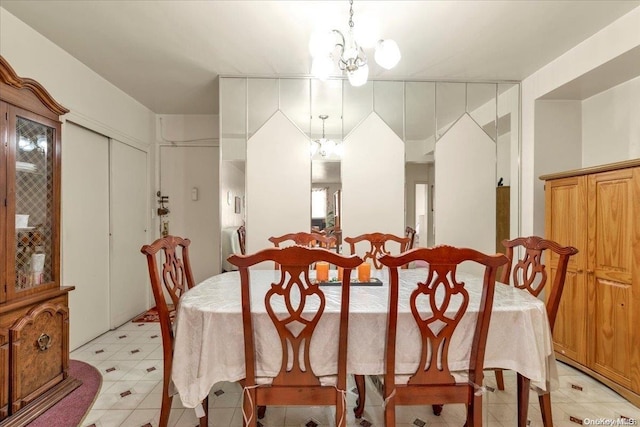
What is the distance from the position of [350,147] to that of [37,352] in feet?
9.33

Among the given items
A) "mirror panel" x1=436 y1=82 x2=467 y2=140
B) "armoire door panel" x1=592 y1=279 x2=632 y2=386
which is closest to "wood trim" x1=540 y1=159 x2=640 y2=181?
"armoire door panel" x1=592 y1=279 x2=632 y2=386

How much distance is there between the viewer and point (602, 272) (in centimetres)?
222

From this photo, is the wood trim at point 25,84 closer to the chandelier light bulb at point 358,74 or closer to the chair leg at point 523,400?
the chandelier light bulb at point 358,74

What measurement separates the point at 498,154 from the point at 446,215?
3.12ft

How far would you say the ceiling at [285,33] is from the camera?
2.08m

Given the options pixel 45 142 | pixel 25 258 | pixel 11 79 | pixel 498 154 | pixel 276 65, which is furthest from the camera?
pixel 498 154

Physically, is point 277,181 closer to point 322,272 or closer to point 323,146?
point 323,146

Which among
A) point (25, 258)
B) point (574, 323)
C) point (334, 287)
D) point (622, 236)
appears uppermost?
point (622, 236)

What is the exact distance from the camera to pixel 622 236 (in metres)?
2.08

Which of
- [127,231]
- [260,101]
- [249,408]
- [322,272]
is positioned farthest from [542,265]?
[127,231]

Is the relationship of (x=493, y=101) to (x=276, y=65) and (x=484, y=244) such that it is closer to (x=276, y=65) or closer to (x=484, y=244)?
(x=484, y=244)

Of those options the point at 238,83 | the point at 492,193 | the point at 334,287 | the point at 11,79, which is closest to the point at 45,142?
the point at 11,79

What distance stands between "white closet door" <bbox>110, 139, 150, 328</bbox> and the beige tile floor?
128cm

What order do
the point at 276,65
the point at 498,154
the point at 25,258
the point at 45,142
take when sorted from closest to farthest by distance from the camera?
the point at 25,258, the point at 45,142, the point at 276,65, the point at 498,154
